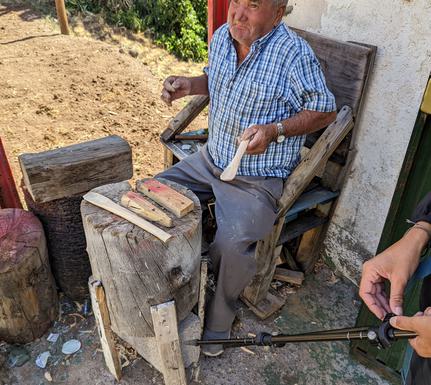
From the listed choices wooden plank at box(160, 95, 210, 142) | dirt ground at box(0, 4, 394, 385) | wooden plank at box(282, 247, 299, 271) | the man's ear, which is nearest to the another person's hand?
wooden plank at box(160, 95, 210, 142)

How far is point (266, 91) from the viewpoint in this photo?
2.55 m

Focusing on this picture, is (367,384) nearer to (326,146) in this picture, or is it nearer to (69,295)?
(326,146)

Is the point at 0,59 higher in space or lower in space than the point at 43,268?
higher

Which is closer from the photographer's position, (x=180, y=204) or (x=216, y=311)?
(x=180, y=204)

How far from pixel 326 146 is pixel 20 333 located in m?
2.39

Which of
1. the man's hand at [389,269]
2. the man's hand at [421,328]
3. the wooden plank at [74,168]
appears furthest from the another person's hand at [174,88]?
the man's hand at [421,328]

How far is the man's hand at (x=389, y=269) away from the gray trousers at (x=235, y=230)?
1026mm

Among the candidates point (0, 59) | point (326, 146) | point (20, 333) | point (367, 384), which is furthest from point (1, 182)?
point (0, 59)

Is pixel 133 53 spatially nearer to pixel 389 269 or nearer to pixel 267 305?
pixel 267 305

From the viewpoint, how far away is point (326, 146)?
2.73 meters

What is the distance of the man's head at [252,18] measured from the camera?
2.45 meters

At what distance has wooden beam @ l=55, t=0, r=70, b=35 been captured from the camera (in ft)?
22.4

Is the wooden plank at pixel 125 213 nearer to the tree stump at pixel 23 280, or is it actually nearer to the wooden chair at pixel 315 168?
the tree stump at pixel 23 280

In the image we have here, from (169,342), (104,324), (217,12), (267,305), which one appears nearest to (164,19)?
(217,12)
